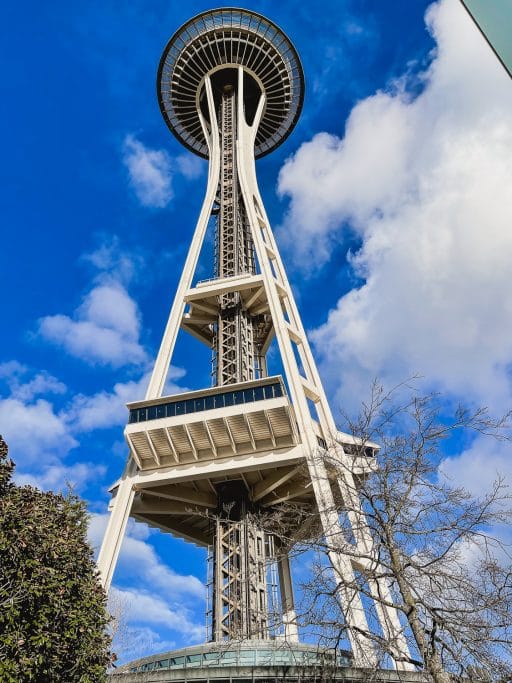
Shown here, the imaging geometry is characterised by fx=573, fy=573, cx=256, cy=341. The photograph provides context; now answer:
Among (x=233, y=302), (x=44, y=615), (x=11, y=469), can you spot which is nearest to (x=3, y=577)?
(x=44, y=615)

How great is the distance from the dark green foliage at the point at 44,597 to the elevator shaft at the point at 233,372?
5728 mm

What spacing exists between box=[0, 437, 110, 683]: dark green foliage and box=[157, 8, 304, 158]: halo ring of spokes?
42.2m

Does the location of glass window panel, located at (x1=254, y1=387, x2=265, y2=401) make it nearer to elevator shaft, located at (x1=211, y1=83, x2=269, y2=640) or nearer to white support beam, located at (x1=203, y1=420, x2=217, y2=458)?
white support beam, located at (x1=203, y1=420, x2=217, y2=458)

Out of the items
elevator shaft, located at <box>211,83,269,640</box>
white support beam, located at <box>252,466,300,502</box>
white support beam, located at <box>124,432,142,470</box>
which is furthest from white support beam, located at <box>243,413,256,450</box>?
white support beam, located at <box>124,432,142,470</box>

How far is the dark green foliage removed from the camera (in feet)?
36.1

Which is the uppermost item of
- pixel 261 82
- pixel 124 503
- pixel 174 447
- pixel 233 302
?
pixel 261 82

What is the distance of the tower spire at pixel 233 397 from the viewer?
88.3 feet

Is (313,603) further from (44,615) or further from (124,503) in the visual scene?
(124,503)

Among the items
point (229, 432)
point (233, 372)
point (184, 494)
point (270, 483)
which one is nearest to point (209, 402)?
point (229, 432)

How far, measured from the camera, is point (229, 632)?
25.8 meters

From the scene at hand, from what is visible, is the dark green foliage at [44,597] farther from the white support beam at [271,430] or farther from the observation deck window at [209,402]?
the observation deck window at [209,402]

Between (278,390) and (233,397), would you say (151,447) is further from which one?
(278,390)

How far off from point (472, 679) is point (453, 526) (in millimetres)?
2433

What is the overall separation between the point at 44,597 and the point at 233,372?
2308 cm
